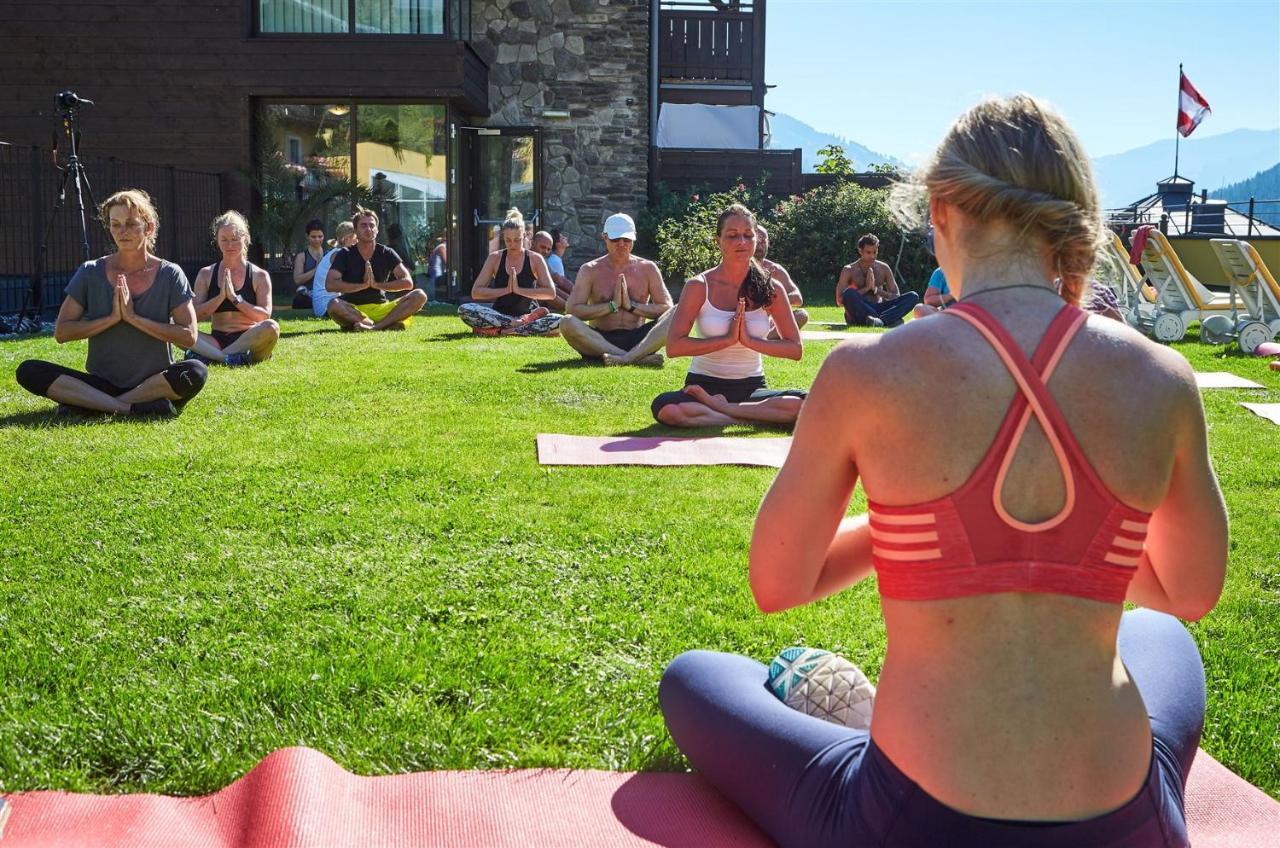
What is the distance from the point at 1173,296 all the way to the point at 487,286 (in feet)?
22.2

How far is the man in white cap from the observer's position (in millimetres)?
9953

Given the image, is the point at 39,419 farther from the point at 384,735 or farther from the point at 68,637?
the point at 384,735

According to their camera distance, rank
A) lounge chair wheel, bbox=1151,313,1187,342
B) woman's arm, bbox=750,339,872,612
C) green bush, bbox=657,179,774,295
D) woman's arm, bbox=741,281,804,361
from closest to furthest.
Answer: woman's arm, bbox=750,339,872,612 < woman's arm, bbox=741,281,804,361 < lounge chair wheel, bbox=1151,313,1187,342 < green bush, bbox=657,179,774,295

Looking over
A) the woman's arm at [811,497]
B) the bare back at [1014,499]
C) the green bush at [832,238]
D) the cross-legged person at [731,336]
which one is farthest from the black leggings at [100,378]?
the green bush at [832,238]

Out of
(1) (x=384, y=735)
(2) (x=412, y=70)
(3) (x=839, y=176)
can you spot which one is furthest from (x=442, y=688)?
(3) (x=839, y=176)

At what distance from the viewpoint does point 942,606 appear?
1.61 m

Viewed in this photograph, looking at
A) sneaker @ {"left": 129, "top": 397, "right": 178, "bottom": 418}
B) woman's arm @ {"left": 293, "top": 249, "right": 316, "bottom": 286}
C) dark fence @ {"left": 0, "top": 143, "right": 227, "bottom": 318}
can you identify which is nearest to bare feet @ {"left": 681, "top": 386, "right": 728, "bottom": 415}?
sneaker @ {"left": 129, "top": 397, "right": 178, "bottom": 418}

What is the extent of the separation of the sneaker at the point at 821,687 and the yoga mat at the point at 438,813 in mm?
251

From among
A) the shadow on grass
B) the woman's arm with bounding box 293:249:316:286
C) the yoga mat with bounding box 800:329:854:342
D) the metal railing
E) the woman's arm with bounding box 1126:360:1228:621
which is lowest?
the shadow on grass

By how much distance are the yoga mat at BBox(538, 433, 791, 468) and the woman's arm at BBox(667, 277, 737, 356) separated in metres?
0.67

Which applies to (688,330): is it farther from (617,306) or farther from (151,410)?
(151,410)

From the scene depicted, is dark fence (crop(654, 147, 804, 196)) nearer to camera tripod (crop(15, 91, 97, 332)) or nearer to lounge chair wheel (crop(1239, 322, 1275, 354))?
camera tripod (crop(15, 91, 97, 332))

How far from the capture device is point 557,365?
9.73 m

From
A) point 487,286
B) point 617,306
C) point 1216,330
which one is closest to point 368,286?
point 487,286
